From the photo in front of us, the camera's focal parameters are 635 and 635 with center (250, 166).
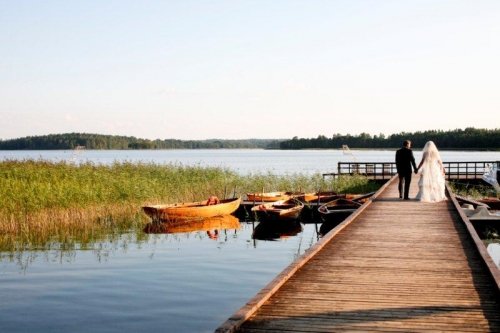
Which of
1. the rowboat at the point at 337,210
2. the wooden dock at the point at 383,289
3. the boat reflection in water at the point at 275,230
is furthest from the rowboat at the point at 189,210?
the wooden dock at the point at 383,289

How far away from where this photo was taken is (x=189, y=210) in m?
23.6

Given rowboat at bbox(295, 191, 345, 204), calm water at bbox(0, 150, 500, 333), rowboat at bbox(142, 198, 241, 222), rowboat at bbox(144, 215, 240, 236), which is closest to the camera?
calm water at bbox(0, 150, 500, 333)

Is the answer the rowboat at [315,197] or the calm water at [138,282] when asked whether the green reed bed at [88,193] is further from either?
the rowboat at [315,197]

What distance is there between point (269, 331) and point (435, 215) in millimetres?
11426

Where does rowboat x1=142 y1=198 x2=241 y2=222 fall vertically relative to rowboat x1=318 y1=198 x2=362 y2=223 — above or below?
below

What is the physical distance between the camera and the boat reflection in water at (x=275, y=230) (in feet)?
71.4

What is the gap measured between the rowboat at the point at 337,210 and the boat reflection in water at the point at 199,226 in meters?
3.69

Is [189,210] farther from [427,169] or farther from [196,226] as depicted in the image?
[427,169]

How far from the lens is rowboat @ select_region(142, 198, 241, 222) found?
2252 centimetres

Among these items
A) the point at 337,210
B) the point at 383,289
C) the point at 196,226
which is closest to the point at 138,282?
the point at 383,289

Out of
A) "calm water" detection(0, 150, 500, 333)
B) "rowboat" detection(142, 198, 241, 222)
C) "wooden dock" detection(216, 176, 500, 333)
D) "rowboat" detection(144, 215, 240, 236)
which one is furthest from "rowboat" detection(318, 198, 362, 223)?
"wooden dock" detection(216, 176, 500, 333)

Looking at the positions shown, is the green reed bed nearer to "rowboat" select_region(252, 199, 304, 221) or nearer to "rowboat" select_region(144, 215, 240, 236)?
"rowboat" select_region(144, 215, 240, 236)

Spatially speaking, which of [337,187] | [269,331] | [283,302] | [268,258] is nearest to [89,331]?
[283,302]

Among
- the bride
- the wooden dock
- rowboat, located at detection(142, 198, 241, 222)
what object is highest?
the bride
